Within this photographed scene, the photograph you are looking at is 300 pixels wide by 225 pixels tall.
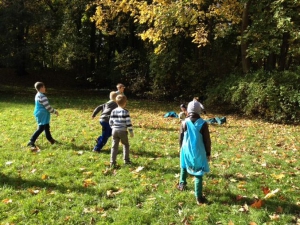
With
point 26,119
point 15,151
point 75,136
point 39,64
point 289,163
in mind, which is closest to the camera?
point 289,163

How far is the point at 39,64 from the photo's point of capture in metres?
32.4

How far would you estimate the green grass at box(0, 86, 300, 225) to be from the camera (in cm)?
432

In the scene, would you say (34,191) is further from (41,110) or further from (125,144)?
(41,110)

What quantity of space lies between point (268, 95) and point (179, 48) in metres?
8.57

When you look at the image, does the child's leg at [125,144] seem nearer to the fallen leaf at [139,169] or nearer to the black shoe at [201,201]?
the fallen leaf at [139,169]

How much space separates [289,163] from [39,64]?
29.9 metres

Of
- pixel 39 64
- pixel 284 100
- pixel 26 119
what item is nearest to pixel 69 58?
pixel 39 64

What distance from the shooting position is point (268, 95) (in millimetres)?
12938

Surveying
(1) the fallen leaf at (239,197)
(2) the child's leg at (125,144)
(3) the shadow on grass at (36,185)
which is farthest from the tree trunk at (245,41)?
(3) the shadow on grass at (36,185)

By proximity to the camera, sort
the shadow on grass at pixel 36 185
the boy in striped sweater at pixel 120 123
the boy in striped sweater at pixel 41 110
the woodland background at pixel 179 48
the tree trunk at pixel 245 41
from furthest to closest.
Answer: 1. the tree trunk at pixel 245 41
2. the woodland background at pixel 179 48
3. the boy in striped sweater at pixel 41 110
4. the boy in striped sweater at pixel 120 123
5. the shadow on grass at pixel 36 185

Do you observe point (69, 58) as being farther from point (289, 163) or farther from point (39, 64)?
point (289, 163)

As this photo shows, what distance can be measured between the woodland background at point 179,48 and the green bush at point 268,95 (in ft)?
0.13

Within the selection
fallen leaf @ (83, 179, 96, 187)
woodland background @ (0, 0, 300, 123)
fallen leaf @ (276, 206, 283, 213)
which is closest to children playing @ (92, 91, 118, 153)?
fallen leaf @ (83, 179, 96, 187)

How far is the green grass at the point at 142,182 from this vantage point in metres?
4.32
